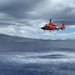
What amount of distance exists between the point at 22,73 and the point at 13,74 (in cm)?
650

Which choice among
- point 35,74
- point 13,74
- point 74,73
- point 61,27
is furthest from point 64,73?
point 61,27

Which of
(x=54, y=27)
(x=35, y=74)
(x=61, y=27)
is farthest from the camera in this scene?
(x=35, y=74)

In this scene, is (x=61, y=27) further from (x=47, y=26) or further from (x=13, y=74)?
(x=13, y=74)

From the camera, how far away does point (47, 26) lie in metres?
61.7

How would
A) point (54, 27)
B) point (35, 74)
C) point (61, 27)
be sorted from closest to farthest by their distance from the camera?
point (54, 27), point (61, 27), point (35, 74)

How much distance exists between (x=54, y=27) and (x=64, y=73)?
246 feet

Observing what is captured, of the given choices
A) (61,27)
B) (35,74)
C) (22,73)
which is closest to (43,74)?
(35,74)

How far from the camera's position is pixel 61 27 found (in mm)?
65688

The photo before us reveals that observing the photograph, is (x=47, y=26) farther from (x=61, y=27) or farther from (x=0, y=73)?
(x=0, y=73)

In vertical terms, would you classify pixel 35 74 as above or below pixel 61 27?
below

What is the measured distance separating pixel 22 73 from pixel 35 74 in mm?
9909

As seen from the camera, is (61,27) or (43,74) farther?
(43,74)

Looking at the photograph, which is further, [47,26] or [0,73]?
[0,73]

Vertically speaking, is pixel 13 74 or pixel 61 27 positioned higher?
pixel 61 27
